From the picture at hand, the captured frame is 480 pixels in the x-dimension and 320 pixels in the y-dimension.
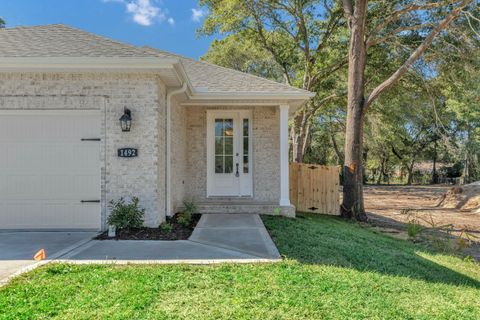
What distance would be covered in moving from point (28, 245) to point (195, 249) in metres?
2.56

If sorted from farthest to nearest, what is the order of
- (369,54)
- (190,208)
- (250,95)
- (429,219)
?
(369,54)
(429,219)
(250,95)
(190,208)

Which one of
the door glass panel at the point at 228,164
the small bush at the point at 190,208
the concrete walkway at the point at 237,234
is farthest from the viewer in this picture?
the door glass panel at the point at 228,164

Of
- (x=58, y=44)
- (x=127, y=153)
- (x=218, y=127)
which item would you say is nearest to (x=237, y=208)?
(x=218, y=127)

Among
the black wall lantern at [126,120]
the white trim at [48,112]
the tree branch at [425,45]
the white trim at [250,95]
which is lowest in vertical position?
the black wall lantern at [126,120]

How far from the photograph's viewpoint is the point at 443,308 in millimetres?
3752

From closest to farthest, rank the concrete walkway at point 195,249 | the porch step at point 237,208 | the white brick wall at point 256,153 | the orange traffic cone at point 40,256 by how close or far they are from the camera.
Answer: the orange traffic cone at point 40,256 → the concrete walkway at point 195,249 → the porch step at point 237,208 → the white brick wall at point 256,153

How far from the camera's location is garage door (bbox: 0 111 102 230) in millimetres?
6566


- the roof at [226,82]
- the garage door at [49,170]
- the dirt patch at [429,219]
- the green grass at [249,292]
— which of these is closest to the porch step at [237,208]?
the garage door at [49,170]

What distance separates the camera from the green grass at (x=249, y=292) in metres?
3.33

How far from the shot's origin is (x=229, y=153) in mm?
9492

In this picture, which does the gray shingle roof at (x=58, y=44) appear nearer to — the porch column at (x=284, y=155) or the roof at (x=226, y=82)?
the roof at (x=226, y=82)

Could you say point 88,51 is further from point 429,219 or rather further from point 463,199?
point 463,199

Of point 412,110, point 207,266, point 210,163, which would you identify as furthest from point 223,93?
point 412,110

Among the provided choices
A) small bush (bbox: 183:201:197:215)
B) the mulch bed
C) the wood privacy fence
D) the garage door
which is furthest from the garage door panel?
the wood privacy fence
